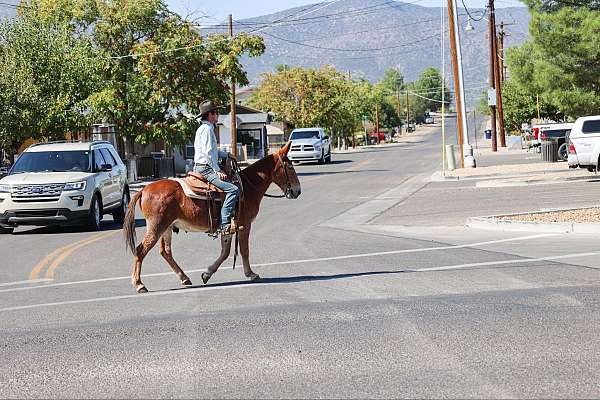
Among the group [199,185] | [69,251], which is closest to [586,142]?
[69,251]

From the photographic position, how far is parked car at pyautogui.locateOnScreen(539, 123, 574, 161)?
4803cm

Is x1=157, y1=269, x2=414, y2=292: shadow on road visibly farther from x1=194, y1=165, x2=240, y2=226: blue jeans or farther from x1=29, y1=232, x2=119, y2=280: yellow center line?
x1=29, y1=232, x2=119, y2=280: yellow center line

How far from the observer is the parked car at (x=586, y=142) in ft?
111

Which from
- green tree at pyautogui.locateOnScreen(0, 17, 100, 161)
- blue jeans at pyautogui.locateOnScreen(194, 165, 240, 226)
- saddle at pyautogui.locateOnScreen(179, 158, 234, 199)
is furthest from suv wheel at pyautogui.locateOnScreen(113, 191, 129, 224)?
green tree at pyautogui.locateOnScreen(0, 17, 100, 161)

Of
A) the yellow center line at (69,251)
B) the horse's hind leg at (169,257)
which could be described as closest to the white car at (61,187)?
the yellow center line at (69,251)

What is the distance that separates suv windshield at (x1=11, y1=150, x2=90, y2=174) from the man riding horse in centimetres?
1137

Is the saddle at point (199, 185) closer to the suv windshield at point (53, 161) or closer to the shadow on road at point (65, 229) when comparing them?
the shadow on road at point (65, 229)

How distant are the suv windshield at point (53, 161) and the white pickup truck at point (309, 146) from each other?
1609 inches

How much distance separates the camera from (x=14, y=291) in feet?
46.0

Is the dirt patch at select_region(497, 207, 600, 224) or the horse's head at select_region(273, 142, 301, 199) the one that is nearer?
the horse's head at select_region(273, 142, 301, 199)

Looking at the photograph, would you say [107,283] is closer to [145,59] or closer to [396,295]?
[396,295]

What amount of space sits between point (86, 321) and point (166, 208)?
2438mm

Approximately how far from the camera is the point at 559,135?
51.3 m

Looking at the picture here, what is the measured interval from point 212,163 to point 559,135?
40.5 metres
